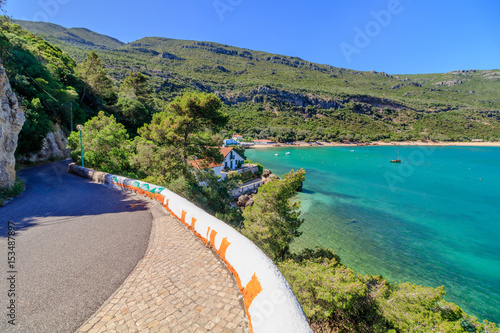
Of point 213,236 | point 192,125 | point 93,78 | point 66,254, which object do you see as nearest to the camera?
point 66,254

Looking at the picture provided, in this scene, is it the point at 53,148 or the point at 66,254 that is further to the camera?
the point at 53,148

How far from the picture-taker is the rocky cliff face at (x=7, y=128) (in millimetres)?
8588

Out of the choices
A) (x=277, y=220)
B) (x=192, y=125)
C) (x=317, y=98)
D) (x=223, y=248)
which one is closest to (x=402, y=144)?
(x=317, y=98)

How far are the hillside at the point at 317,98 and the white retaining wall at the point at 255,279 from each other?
84750 millimetres

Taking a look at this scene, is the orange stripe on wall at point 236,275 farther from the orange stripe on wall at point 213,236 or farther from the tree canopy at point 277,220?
the tree canopy at point 277,220

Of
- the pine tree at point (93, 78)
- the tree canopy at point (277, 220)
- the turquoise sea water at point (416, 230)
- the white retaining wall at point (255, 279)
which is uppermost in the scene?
the pine tree at point (93, 78)

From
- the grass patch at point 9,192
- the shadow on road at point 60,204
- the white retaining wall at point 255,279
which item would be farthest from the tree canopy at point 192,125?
the white retaining wall at point 255,279

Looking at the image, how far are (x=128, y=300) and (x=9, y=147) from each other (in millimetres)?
10933

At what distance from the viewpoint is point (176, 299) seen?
2.95 meters

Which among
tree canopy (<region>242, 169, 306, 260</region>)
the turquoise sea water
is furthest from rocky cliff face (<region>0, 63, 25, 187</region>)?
the turquoise sea water

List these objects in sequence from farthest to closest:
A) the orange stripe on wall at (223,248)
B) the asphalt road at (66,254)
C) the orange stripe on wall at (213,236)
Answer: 1. the orange stripe on wall at (213,236)
2. the orange stripe on wall at (223,248)
3. the asphalt road at (66,254)

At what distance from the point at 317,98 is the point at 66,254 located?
13867cm

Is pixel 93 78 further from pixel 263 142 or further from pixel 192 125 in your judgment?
pixel 263 142

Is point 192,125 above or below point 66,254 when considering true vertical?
above
